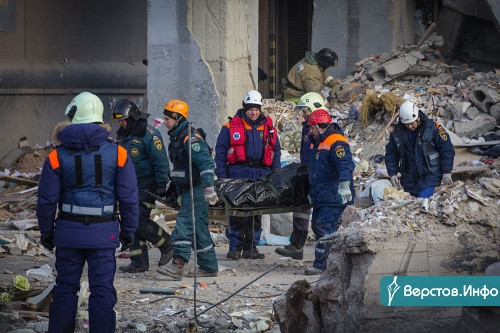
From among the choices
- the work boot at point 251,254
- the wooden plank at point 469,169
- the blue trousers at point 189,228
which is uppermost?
the wooden plank at point 469,169

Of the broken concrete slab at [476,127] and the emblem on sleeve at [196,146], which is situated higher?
the emblem on sleeve at [196,146]

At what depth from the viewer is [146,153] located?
8984 mm

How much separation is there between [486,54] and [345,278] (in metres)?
11.5

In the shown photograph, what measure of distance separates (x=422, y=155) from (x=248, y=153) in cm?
189

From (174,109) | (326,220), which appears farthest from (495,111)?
(174,109)

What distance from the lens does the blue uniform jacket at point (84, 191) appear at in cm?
605

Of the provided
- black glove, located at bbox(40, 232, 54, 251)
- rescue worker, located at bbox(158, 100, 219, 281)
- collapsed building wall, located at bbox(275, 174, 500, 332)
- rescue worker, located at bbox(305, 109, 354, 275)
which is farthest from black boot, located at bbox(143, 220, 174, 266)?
collapsed building wall, located at bbox(275, 174, 500, 332)

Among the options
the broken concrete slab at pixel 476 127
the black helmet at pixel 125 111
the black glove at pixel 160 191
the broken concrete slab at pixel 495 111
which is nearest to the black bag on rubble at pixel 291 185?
the black glove at pixel 160 191

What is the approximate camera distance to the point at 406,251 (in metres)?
6.00

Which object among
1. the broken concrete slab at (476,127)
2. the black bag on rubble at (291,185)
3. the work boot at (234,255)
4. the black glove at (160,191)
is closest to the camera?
the black glove at (160,191)

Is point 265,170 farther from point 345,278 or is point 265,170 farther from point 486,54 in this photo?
point 486,54

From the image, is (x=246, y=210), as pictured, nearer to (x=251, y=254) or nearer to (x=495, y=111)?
(x=251, y=254)

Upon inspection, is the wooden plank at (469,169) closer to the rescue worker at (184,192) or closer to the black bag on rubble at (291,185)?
the black bag on rubble at (291,185)

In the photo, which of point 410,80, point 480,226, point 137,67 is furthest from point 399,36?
point 480,226
